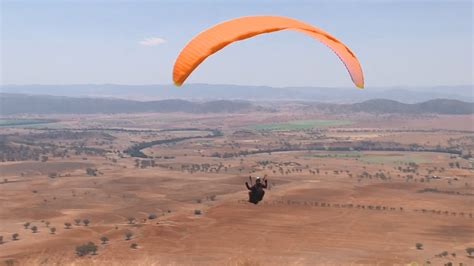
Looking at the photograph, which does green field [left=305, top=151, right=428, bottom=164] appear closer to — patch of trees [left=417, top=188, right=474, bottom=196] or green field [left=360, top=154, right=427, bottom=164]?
green field [left=360, top=154, right=427, bottom=164]

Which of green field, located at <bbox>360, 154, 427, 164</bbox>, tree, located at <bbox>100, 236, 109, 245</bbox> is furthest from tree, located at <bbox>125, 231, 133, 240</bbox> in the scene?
green field, located at <bbox>360, 154, 427, 164</bbox>

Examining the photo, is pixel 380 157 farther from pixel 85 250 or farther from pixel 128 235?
pixel 85 250

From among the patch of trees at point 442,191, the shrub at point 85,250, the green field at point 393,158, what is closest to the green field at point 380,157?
the green field at point 393,158

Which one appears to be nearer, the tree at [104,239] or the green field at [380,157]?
the tree at [104,239]

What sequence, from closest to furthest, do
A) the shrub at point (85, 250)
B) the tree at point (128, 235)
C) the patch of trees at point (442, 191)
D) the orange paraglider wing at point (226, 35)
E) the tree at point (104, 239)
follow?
1. the orange paraglider wing at point (226, 35)
2. the shrub at point (85, 250)
3. the tree at point (104, 239)
4. the tree at point (128, 235)
5. the patch of trees at point (442, 191)

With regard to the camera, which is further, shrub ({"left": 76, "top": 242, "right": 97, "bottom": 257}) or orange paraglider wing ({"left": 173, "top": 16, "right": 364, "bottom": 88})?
shrub ({"left": 76, "top": 242, "right": 97, "bottom": 257})

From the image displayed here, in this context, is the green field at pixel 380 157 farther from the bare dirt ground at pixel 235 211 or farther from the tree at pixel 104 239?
the tree at pixel 104 239

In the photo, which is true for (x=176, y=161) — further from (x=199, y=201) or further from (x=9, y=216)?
(x=9, y=216)
